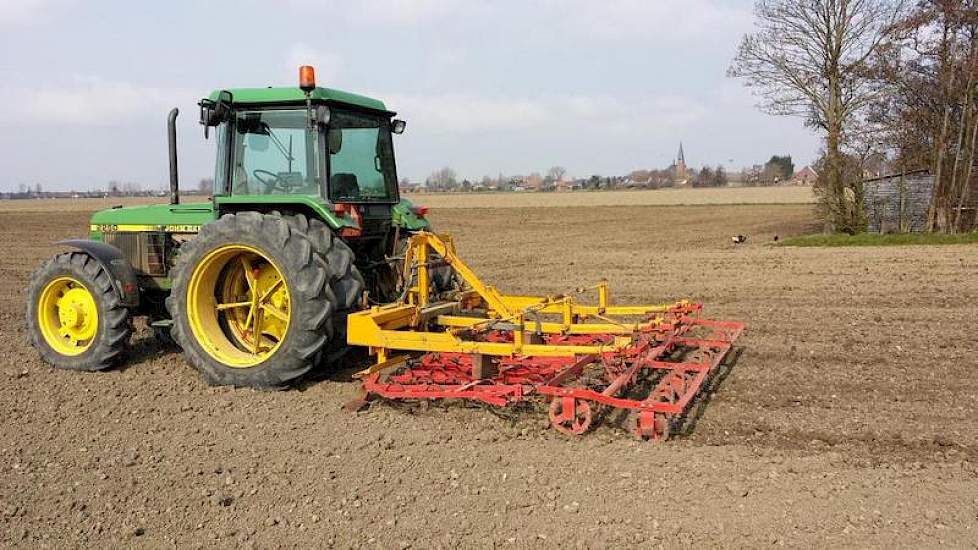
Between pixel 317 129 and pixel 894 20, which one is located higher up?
pixel 894 20

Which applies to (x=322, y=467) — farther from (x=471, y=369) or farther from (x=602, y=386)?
(x=602, y=386)

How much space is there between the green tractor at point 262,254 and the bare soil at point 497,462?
13.8 inches

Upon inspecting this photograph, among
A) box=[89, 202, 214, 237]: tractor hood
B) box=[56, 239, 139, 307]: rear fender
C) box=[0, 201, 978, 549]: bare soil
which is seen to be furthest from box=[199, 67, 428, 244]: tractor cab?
box=[0, 201, 978, 549]: bare soil

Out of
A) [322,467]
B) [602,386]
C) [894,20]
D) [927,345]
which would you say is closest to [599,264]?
[927,345]

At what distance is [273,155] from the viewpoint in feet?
20.2

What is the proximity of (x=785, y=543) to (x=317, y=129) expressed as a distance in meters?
4.31

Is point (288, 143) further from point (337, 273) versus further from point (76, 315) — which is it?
point (76, 315)

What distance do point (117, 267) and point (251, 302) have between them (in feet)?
4.27

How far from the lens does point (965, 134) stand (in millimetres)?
19188

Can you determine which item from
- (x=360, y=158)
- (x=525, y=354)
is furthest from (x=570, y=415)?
(x=360, y=158)

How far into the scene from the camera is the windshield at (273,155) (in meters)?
6.05

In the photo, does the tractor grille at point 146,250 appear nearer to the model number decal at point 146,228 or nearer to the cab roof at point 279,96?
the model number decal at point 146,228

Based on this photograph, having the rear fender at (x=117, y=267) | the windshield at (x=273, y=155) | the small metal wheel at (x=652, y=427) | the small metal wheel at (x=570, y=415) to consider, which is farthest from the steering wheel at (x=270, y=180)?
the small metal wheel at (x=652, y=427)

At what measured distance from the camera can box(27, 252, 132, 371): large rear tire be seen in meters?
A: 6.32
